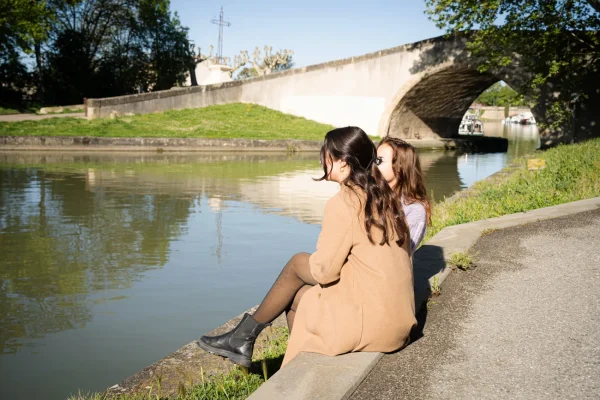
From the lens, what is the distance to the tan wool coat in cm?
252

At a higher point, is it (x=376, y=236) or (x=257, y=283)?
(x=376, y=236)

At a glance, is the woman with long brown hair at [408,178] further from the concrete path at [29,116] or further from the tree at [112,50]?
the tree at [112,50]

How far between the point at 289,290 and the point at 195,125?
21545 mm

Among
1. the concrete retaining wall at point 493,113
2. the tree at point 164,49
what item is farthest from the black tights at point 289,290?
the concrete retaining wall at point 493,113

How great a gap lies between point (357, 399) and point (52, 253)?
4.61m

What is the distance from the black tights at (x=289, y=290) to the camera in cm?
296

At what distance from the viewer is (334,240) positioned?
2510 millimetres

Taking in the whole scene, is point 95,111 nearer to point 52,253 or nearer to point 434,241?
point 52,253

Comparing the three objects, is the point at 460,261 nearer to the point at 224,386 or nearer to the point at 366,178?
the point at 366,178

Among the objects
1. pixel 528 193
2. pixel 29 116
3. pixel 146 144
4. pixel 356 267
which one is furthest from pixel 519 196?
pixel 29 116

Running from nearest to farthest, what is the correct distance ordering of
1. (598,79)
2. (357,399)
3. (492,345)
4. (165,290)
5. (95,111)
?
(357,399) → (492,345) → (165,290) → (598,79) → (95,111)

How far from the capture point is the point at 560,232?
5.48 m

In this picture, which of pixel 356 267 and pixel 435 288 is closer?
pixel 356 267

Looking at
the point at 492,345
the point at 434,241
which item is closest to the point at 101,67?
the point at 434,241
